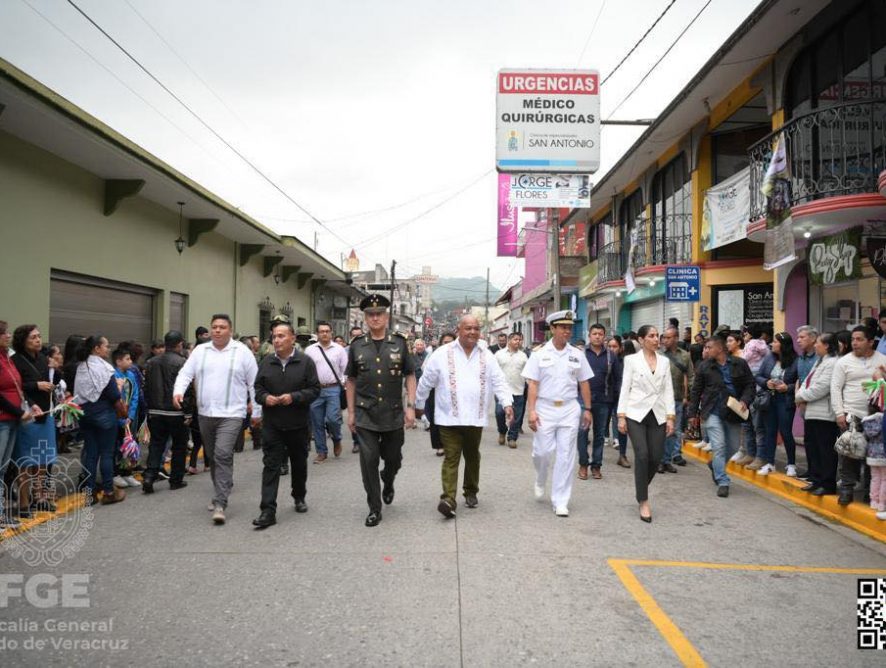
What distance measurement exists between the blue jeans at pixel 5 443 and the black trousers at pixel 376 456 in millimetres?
3025

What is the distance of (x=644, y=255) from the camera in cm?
1906

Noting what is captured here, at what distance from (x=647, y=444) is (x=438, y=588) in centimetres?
288

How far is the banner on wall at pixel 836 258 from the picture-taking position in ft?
30.4

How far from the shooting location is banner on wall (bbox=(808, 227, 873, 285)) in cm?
926

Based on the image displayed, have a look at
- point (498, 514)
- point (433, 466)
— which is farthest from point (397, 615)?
point (433, 466)

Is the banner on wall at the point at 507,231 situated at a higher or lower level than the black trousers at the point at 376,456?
higher

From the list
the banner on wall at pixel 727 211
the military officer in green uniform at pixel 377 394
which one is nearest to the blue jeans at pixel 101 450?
the military officer in green uniform at pixel 377 394

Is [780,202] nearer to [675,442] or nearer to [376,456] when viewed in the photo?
[675,442]

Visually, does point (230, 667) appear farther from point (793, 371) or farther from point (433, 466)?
point (793, 371)

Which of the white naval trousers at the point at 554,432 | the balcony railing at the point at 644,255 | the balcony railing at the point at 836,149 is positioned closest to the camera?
the white naval trousers at the point at 554,432

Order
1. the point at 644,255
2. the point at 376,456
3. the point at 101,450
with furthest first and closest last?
the point at 644,255 < the point at 101,450 < the point at 376,456

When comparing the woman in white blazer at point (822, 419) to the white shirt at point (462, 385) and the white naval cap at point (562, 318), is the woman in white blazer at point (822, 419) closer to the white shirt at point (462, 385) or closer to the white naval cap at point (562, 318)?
the white naval cap at point (562, 318)

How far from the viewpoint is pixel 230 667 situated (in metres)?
2.93

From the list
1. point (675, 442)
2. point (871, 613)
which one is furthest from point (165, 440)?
point (675, 442)
